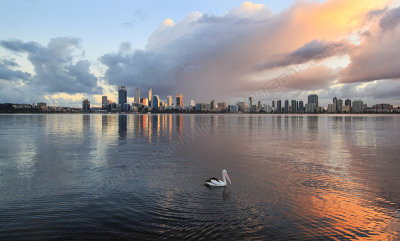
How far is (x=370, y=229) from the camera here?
1288cm

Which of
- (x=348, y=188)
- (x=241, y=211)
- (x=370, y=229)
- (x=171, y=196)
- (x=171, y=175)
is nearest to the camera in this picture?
(x=370, y=229)

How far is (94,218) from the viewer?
14016mm

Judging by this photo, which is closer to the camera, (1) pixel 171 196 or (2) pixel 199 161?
(1) pixel 171 196

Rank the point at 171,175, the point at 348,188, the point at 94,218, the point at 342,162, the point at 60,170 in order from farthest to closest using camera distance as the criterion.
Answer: the point at 342,162 → the point at 60,170 → the point at 171,175 → the point at 348,188 → the point at 94,218

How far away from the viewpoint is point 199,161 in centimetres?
2939

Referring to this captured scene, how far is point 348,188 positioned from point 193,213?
12.5 metres

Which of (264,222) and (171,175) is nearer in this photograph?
(264,222)

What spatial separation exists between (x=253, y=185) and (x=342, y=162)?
14939 millimetres

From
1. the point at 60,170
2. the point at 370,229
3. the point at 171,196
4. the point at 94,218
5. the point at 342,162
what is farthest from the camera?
the point at 342,162

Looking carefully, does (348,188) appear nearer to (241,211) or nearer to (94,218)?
(241,211)

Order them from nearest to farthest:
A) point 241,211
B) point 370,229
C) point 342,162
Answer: point 370,229
point 241,211
point 342,162

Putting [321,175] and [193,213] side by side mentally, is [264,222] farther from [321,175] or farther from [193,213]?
[321,175]

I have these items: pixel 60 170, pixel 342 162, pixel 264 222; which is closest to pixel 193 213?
pixel 264 222

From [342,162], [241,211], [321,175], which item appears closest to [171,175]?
[241,211]
